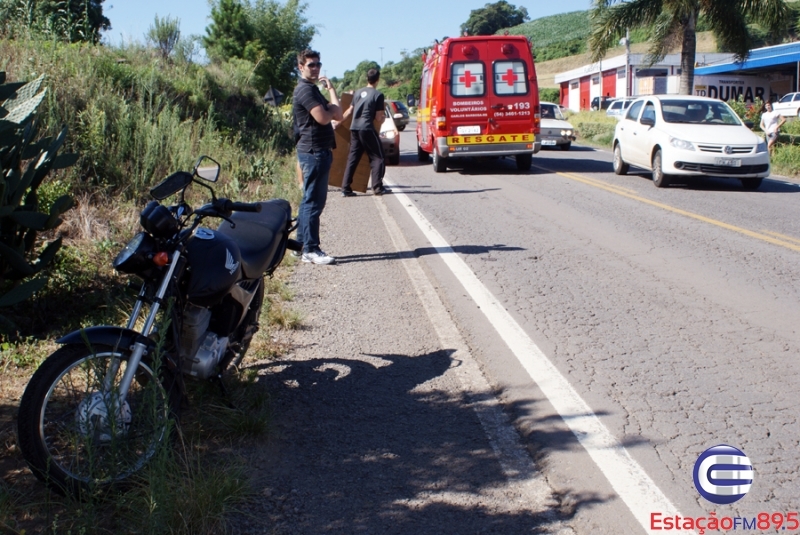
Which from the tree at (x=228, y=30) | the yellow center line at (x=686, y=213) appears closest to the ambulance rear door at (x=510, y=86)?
the yellow center line at (x=686, y=213)

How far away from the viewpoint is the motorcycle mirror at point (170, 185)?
3609 millimetres

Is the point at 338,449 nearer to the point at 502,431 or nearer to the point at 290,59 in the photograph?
the point at 502,431

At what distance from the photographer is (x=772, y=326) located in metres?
5.76

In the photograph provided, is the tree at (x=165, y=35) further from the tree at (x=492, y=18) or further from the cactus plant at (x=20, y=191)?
the tree at (x=492, y=18)

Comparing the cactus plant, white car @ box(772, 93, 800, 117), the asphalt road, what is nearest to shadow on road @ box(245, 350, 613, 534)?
the asphalt road

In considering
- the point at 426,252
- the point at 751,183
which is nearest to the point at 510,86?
the point at 751,183

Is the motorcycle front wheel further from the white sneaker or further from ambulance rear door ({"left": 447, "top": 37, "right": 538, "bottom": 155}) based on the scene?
ambulance rear door ({"left": 447, "top": 37, "right": 538, "bottom": 155})

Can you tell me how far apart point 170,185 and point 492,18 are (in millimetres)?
129662

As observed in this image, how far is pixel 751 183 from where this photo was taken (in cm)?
1421

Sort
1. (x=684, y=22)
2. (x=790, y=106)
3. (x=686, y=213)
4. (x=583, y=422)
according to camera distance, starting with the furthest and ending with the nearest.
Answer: (x=790, y=106), (x=684, y=22), (x=686, y=213), (x=583, y=422)

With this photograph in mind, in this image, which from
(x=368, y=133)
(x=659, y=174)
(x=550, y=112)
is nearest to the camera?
(x=368, y=133)

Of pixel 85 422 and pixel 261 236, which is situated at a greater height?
pixel 261 236

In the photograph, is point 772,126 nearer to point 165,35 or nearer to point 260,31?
point 165,35

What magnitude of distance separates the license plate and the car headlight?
1.65 feet
